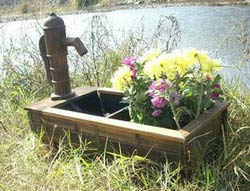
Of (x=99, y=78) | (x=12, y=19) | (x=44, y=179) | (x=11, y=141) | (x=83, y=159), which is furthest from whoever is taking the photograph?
(x=12, y=19)

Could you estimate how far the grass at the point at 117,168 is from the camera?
1.77 m

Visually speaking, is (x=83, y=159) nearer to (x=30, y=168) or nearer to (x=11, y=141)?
(x=30, y=168)

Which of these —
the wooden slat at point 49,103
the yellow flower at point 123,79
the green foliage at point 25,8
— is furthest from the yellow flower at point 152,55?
the green foliage at point 25,8

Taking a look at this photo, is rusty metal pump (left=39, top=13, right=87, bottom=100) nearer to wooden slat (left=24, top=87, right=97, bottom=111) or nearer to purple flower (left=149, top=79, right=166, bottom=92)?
wooden slat (left=24, top=87, right=97, bottom=111)

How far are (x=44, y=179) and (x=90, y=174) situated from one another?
218mm

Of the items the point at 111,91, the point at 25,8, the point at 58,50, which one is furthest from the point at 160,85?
the point at 25,8

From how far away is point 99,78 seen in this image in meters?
3.32

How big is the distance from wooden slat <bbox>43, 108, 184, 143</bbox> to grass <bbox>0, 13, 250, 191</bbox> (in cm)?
12

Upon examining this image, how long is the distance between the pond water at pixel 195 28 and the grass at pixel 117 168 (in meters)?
1.09

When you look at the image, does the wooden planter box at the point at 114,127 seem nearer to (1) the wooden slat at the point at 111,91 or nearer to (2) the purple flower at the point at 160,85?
(1) the wooden slat at the point at 111,91

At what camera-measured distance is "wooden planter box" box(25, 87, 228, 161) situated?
1.71 metres

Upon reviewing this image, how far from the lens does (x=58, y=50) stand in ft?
7.64

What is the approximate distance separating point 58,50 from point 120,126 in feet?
2.35

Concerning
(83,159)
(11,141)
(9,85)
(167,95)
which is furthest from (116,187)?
(9,85)
